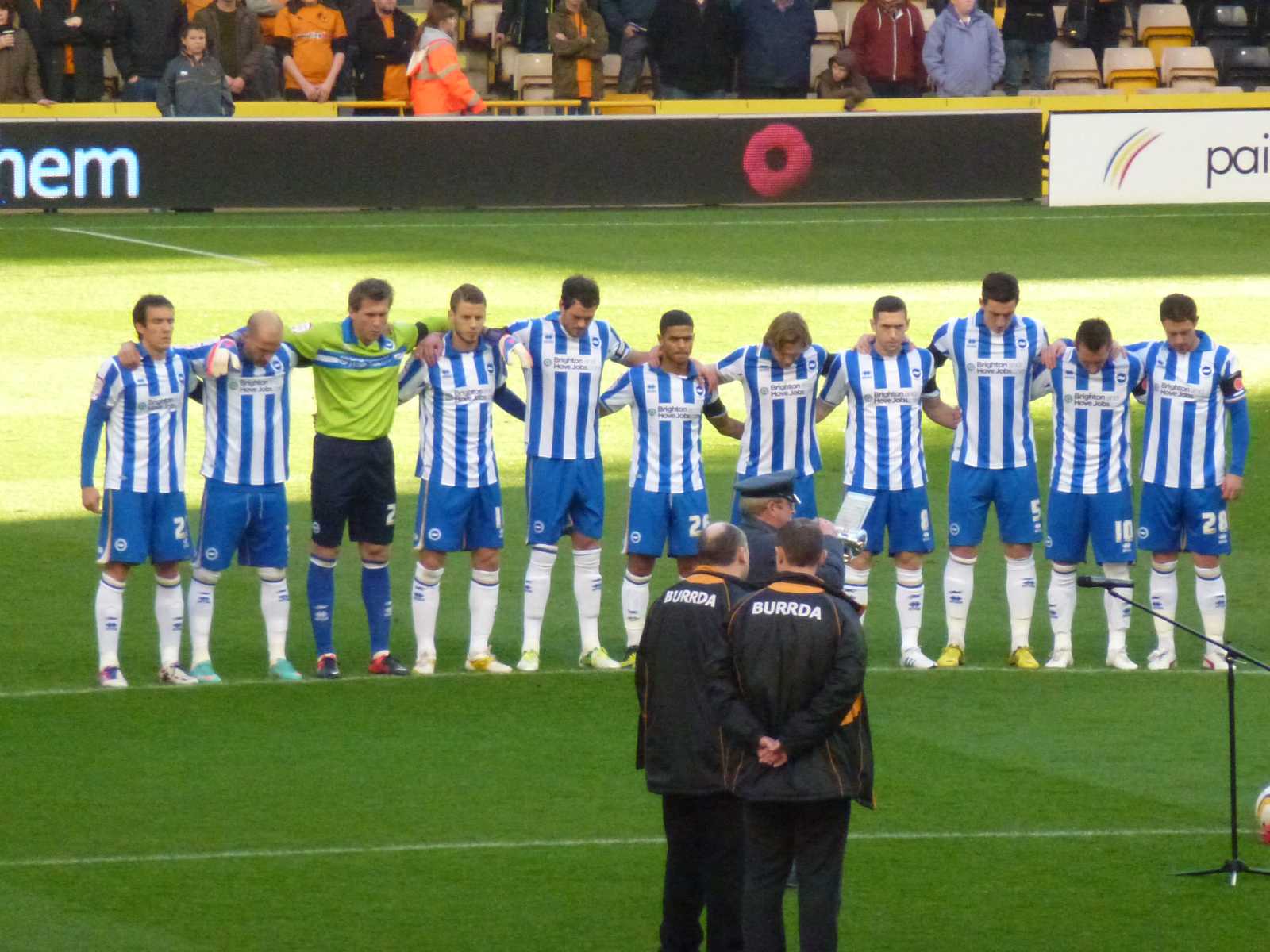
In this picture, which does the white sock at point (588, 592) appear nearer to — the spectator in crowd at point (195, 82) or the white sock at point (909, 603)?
the white sock at point (909, 603)

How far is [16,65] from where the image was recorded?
25750 millimetres

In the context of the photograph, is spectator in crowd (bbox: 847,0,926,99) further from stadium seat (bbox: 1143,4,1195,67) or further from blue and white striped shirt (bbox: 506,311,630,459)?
blue and white striped shirt (bbox: 506,311,630,459)

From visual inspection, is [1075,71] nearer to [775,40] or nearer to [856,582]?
[775,40]

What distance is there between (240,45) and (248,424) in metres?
15.5

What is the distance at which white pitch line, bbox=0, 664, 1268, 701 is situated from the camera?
11992mm

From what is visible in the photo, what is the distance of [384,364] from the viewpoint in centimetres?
1191

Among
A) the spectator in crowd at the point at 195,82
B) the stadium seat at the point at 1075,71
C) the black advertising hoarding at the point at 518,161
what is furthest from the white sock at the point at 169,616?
the stadium seat at the point at 1075,71

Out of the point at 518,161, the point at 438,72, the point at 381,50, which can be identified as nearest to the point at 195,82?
the point at 438,72

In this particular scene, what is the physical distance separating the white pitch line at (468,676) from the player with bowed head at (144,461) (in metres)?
0.39

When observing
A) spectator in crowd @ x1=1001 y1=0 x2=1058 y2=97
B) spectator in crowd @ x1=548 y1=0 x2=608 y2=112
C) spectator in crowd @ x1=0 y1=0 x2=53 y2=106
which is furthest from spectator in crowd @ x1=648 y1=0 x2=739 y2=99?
spectator in crowd @ x1=0 y1=0 x2=53 y2=106

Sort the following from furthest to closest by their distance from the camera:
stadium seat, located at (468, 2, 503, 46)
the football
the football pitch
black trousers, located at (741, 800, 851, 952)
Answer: stadium seat, located at (468, 2, 503, 46), the football pitch, the football, black trousers, located at (741, 800, 851, 952)

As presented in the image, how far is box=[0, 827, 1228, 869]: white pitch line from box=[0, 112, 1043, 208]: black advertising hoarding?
51.3 feet

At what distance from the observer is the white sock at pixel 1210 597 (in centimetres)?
1215

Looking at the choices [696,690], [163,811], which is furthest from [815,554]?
[163,811]
